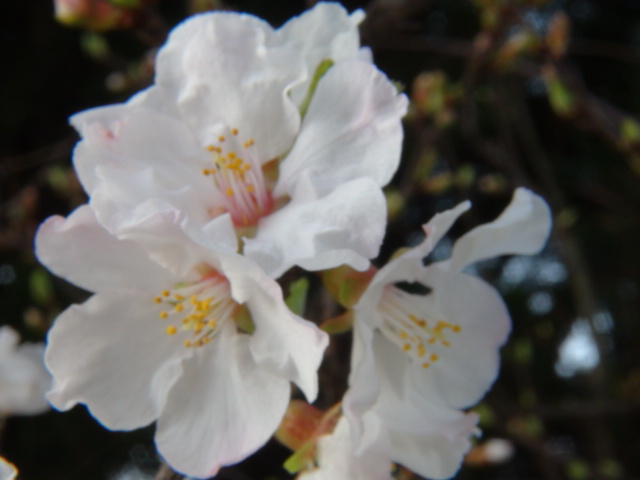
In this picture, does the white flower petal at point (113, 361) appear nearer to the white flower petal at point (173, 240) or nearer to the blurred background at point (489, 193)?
the white flower petal at point (173, 240)

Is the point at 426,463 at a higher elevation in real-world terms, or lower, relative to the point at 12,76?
higher

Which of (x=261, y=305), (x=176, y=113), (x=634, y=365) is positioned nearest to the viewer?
(x=261, y=305)

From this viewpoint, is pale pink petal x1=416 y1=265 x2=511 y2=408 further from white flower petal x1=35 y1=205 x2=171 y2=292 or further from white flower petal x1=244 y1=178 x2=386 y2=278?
white flower petal x1=35 y1=205 x2=171 y2=292

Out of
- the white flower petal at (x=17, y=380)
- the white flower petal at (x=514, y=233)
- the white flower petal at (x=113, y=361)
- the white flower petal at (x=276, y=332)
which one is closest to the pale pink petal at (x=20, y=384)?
the white flower petal at (x=17, y=380)

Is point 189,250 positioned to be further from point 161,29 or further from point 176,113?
point 161,29

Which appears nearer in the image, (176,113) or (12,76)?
(176,113)

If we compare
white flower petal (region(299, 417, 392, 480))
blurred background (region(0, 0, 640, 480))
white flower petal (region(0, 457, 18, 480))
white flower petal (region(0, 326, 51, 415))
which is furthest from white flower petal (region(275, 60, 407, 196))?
blurred background (region(0, 0, 640, 480))

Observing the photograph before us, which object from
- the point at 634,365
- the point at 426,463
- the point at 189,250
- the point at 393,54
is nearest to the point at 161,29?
the point at 189,250

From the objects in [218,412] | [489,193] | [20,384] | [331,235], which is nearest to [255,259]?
[331,235]
